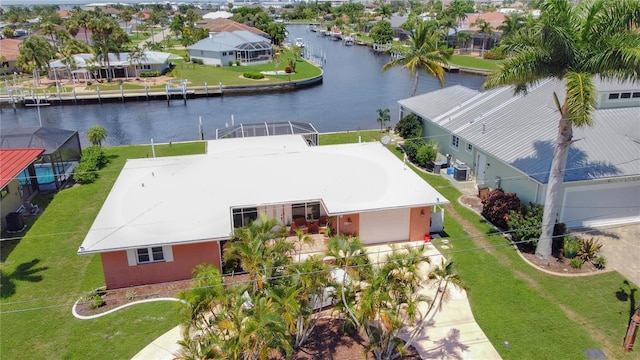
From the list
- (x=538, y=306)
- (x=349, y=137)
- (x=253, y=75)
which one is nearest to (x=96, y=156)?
(x=349, y=137)

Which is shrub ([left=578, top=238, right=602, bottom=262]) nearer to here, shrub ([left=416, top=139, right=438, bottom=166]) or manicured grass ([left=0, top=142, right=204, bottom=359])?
shrub ([left=416, top=139, right=438, bottom=166])

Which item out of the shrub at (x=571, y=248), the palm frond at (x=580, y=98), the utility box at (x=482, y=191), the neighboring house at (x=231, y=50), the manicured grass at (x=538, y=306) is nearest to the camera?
the manicured grass at (x=538, y=306)

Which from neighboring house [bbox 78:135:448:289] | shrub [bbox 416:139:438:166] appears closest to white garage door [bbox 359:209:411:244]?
neighboring house [bbox 78:135:448:289]

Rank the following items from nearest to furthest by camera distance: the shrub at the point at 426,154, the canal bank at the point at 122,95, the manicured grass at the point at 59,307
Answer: the manicured grass at the point at 59,307
the shrub at the point at 426,154
the canal bank at the point at 122,95

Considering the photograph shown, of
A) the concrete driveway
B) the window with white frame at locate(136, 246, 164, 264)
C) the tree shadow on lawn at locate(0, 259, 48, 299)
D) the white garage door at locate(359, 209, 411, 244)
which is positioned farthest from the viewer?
the white garage door at locate(359, 209, 411, 244)

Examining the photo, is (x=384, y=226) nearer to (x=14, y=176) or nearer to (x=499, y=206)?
(x=499, y=206)

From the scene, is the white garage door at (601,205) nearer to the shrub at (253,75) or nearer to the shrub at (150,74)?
the shrub at (253,75)

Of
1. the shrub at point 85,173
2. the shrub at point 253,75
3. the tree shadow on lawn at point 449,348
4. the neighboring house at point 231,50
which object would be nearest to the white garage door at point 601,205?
the tree shadow on lawn at point 449,348

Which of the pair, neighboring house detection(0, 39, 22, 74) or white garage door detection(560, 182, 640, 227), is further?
neighboring house detection(0, 39, 22, 74)
